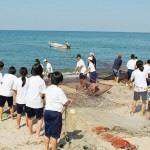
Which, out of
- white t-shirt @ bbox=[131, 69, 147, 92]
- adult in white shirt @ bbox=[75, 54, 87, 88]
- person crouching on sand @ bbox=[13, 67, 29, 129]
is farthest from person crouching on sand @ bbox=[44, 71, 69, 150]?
adult in white shirt @ bbox=[75, 54, 87, 88]

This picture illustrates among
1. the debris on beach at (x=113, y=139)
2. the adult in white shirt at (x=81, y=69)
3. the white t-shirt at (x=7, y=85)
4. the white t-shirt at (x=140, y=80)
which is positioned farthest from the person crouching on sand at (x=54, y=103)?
the adult in white shirt at (x=81, y=69)

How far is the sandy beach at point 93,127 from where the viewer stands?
912 centimetres

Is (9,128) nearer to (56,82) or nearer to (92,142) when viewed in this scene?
(92,142)

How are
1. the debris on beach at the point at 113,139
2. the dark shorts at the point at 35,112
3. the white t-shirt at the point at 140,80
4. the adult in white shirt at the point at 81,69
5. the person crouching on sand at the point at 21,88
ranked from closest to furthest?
the debris on beach at the point at 113,139, the dark shorts at the point at 35,112, the person crouching on sand at the point at 21,88, the white t-shirt at the point at 140,80, the adult in white shirt at the point at 81,69

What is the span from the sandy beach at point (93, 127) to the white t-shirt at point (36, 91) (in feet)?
3.04

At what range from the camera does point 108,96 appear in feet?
52.9

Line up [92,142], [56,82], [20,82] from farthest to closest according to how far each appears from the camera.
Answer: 1. [20,82]
2. [92,142]
3. [56,82]

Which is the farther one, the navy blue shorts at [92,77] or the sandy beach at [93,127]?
the navy blue shorts at [92,77]

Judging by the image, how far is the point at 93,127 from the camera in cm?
1071

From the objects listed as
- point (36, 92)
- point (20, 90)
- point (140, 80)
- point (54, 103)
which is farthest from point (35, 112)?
point (140, 80)

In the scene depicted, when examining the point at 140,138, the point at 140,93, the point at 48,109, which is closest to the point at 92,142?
the point at 140,138

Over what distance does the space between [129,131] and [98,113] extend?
7.93 feet

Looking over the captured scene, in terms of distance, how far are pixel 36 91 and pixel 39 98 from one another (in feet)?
0.66

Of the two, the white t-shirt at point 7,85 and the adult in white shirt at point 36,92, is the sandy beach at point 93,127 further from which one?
the white t-shirt at point 7,85
